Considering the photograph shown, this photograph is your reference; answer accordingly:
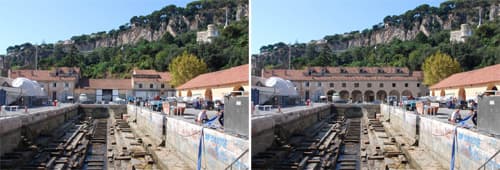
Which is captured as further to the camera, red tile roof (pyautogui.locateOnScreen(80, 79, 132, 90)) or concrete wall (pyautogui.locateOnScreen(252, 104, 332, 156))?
red tile roof (pyautogui.locateOnScreen(80, 79, 132, 90))

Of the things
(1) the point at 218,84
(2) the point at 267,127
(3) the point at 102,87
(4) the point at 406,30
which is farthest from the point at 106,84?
(4) the point at 406,30

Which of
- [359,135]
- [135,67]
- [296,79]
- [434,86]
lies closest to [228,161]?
[296,79]

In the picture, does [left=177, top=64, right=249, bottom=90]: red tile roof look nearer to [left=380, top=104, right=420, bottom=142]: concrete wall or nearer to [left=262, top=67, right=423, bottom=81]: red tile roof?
[left=262, top=67, right=423, bottom=81]: red tile roof

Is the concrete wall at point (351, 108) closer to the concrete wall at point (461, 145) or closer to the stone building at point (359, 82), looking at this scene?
the stone building at point (359, 82)

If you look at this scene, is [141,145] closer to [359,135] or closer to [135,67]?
[135,67]

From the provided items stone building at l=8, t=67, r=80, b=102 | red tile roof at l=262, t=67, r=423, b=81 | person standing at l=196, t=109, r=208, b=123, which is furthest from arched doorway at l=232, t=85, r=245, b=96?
stone building at l=8, t=67, r=80, b=102

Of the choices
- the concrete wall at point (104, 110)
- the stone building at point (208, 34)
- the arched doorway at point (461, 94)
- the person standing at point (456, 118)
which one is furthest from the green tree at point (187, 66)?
the concrete wall at point (104, 110)

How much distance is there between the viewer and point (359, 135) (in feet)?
32.5

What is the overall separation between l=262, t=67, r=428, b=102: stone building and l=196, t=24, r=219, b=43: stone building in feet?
2.29

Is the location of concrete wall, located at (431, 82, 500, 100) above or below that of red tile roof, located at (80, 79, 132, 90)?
below

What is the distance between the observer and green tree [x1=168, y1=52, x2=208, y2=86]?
14.0 feet

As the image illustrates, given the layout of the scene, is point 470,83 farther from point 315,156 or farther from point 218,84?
point 218,84

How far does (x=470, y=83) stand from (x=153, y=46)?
3013 millimetres

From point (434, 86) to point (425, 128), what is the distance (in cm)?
65
